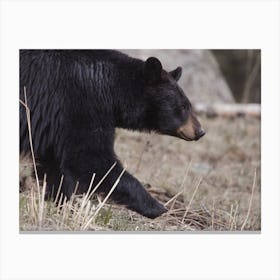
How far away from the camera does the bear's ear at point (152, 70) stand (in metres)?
6.19

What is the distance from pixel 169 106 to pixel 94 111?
699 mm

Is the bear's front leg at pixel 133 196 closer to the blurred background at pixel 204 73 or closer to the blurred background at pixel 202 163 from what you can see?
the blurred background at pixel 202 163

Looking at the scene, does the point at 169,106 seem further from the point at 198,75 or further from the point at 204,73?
the point at 204,73

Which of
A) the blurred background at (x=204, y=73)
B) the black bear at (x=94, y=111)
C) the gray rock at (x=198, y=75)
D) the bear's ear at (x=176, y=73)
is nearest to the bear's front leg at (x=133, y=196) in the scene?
the black bear at (x=94, y=111)

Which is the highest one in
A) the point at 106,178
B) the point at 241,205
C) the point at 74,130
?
the point at 74,130

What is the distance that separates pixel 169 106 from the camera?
249 inches

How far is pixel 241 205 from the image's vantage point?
321 inches

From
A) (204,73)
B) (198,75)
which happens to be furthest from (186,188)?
(204,73)

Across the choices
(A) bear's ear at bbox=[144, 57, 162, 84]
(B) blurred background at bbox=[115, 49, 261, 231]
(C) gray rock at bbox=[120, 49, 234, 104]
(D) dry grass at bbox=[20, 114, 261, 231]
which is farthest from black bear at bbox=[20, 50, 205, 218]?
(C) gray rock at bbox=[120, 49, 234, 104]

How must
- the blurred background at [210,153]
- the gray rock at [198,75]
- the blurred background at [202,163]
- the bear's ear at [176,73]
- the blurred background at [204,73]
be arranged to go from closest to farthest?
the blurred background at [202,163] < the bear's ear at [176,73] < the blurred background at [210,153] < the blurred background at [204,73] < the gray rock at [198,75]

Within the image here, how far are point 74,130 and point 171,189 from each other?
5.86 feet
